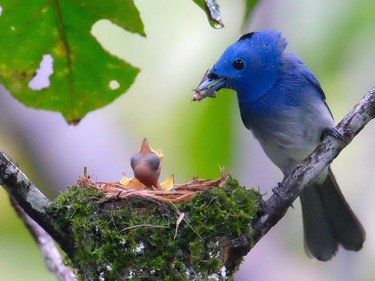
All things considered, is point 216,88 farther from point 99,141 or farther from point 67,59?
point 99,141

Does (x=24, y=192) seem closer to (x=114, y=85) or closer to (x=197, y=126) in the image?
(x=114, y=85)

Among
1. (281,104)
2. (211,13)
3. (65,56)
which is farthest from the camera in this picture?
(281,104)

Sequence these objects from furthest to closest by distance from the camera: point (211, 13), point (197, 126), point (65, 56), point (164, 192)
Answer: point (197, 126)
point (164, 192)
point (65, 56)
point (211, 13)

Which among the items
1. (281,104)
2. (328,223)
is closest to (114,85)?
(281,104)

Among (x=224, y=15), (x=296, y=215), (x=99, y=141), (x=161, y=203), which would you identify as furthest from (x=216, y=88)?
(x=296, y=215)

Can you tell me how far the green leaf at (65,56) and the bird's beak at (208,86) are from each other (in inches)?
22.0

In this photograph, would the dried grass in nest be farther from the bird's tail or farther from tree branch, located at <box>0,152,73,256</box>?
the bird's tail

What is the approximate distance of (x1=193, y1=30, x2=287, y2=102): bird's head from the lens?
3.95 meters

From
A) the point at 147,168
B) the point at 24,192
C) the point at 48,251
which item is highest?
the point at 147,168

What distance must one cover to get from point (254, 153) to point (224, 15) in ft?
5.20

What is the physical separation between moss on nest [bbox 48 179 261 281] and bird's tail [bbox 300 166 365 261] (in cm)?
132

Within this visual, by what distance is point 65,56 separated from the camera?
3.01 metres

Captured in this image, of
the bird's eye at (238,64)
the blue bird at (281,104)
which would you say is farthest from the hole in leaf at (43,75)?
the bird's eye at (238,64)

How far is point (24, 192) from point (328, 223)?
2.31m
